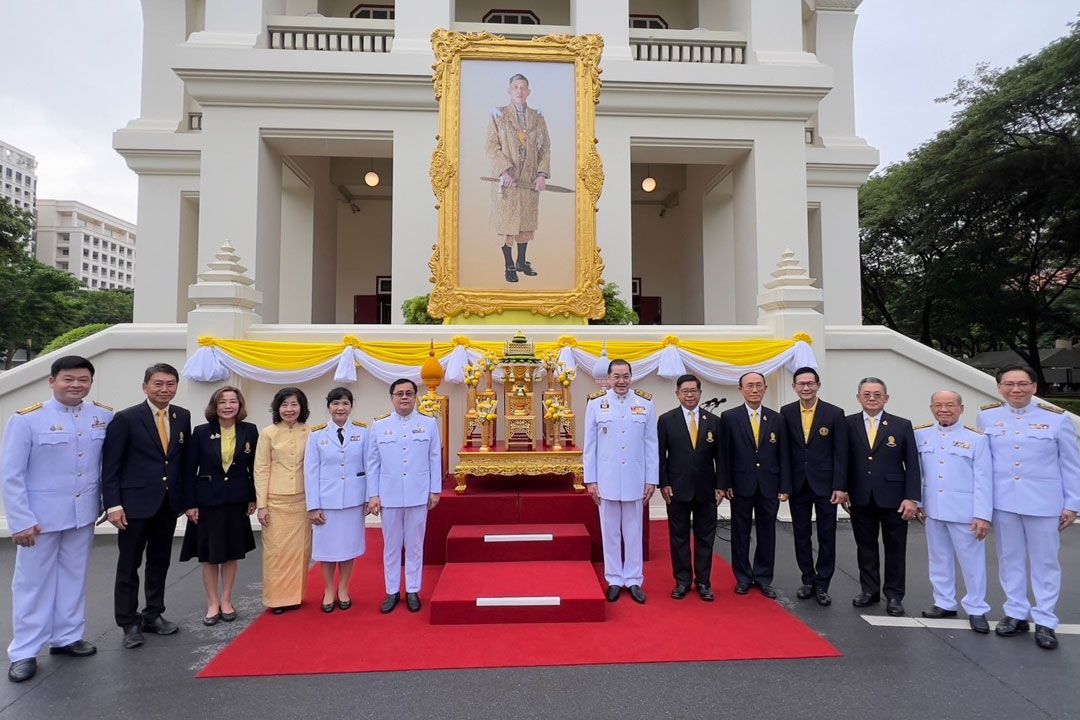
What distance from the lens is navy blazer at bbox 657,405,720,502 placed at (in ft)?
13.1

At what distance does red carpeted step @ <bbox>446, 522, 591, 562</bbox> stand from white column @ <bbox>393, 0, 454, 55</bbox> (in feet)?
27.1

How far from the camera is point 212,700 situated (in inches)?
111

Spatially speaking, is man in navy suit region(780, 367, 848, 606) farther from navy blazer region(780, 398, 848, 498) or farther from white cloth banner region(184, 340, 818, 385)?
white cloth banner region(184, 340, 818, 385)

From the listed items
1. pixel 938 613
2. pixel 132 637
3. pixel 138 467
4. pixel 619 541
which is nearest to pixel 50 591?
pixel 132 637

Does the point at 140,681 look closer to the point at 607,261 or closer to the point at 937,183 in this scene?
the point at 607,261

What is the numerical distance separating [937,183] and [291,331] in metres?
16.6

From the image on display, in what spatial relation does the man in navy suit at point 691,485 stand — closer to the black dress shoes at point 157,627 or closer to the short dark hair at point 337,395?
the short dark hair at point 337,395

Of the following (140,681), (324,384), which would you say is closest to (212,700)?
(140,681)

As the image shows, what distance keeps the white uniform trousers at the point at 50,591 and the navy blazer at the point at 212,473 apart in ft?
1.83

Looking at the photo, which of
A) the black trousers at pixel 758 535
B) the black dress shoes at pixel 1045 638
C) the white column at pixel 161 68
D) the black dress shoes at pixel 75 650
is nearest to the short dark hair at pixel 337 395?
the black dress shoes at pixel 75 650

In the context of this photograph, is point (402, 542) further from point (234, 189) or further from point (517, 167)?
point (234, 189)

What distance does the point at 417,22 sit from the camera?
9.63 meters

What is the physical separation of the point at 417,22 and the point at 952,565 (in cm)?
1034

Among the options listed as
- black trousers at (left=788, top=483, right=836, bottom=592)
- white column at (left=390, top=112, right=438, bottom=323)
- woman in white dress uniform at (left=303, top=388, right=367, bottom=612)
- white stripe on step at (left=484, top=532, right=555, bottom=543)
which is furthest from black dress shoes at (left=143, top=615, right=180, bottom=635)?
white column at (left=390, top=112, right=438, bottom=323)
